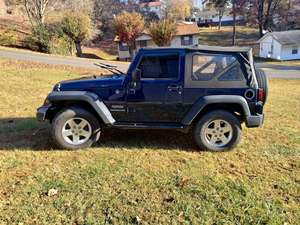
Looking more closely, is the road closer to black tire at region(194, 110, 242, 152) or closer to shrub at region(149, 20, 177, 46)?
shrub at region(149, 20, 177, 46)

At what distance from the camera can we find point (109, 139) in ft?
17.6

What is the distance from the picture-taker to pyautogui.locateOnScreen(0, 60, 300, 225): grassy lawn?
325cm

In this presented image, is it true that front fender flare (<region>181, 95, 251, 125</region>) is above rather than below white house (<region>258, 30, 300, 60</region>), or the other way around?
below

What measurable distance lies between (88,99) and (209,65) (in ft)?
6.43

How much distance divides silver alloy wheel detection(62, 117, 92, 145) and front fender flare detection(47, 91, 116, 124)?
1.05ft

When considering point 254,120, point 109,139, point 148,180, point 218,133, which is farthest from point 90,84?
point 254,120

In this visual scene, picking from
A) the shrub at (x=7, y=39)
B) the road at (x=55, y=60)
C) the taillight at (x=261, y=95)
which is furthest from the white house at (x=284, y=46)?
the taillight at (x=261, y=95)

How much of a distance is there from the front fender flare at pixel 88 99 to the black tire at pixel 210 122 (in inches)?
55.7

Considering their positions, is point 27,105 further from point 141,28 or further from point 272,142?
point 141,28

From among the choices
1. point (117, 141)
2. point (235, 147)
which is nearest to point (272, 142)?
point (235, 147)

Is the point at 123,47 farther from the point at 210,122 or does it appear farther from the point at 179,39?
the point at 210,122

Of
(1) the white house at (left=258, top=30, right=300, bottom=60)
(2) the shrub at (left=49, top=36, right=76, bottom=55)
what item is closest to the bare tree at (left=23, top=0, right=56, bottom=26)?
(2) the shrub at (left=49, top=36, right=76, bottom=55)

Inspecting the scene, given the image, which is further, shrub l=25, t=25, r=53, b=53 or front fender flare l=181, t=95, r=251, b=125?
shrub l=25, t=25, r=53, b=53

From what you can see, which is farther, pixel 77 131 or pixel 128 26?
pixel 128 26
